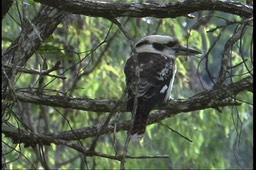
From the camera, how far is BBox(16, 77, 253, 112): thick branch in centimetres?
310

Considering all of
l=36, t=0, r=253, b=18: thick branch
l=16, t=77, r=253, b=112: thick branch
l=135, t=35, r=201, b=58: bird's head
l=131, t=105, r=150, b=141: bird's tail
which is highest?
l=36, t=0, r=253, b=18: thick branch

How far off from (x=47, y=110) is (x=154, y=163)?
3.89ft

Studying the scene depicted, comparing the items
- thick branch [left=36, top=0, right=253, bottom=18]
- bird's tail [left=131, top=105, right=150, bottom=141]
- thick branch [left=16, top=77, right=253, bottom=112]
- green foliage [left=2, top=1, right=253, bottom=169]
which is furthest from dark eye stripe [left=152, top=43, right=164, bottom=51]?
thick branch [left=36, top=0, right=253, bottom=18]

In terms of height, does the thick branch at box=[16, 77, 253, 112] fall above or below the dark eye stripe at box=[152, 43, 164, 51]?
below

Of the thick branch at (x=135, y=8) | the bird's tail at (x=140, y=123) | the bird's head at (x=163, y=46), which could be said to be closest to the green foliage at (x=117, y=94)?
the bird's head at (x=163, y=46)

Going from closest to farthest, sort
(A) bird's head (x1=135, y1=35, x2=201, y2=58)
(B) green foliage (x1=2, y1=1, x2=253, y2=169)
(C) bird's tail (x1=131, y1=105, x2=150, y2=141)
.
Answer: (C) bird's tail (x1=131, y1=105, x2=150, y2=141), (A) bird's head (x1=135, y1=35, x2=201, y2=58), (B) green foliage (x1=2, y1=1, x2=253, y2=169)

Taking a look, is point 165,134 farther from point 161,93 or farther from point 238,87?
point 238,87

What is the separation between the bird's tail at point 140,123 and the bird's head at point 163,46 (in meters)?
0.80

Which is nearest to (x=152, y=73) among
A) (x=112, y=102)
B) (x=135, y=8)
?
(x=112, y=102)

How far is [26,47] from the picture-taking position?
314 cm

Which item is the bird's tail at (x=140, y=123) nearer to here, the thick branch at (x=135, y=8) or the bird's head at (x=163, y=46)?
the bird's head at (x=163, y=46)

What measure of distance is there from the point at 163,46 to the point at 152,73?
0.51m

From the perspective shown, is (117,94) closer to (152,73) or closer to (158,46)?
(158,46)

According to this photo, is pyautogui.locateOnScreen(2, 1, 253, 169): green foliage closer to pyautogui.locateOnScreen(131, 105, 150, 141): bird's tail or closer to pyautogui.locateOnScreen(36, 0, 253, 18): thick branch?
pyautogui.locateOnScreen(131, 105, 150, 141): bird's tail
